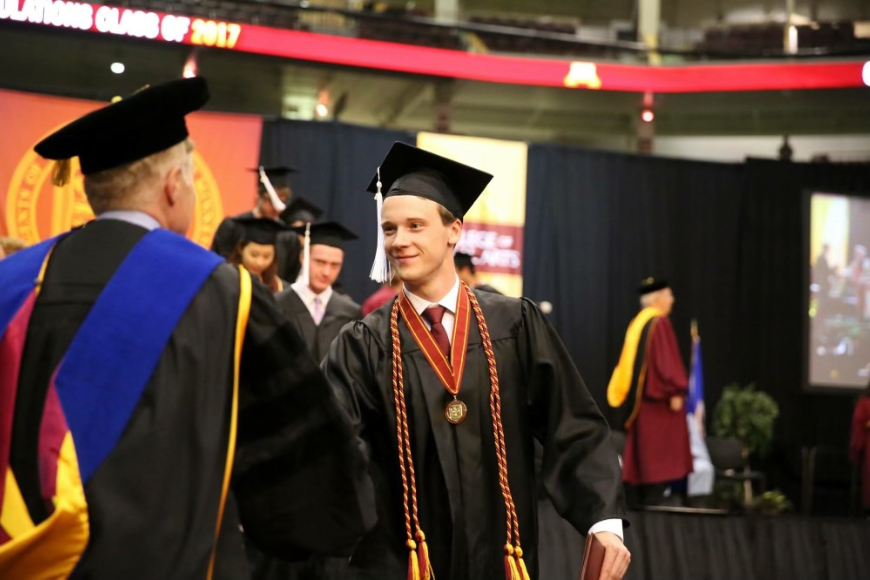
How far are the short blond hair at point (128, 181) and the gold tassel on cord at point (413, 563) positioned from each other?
4.11 feet

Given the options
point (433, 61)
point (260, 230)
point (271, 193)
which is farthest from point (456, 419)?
point (433, 61)

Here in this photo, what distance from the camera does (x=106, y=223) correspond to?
6.16ft

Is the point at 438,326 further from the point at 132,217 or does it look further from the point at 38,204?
the point at 38,204

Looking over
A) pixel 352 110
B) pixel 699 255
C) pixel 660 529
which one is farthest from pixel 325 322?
pixel 352 110

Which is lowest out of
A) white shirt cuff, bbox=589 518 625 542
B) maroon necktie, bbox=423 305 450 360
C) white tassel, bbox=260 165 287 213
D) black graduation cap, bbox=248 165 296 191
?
white shirt cuff, bbox=589 518 625 542

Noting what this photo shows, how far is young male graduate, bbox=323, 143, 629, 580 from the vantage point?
110 inches

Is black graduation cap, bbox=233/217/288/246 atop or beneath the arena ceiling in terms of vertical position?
beneath

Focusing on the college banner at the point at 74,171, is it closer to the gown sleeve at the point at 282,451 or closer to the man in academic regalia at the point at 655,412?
the man in academic regalia at the point at 655,412

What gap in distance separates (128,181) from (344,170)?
942 cm

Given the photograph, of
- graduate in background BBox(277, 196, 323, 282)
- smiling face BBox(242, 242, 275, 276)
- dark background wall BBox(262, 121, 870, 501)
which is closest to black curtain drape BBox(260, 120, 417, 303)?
dark background wall BBox(262, 121, 870, 501)

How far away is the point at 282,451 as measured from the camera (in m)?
1.91

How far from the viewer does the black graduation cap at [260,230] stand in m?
6.12

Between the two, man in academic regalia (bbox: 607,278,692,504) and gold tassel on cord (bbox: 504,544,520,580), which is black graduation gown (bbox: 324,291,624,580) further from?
man in academic regalia (bbox: 607,278,692,504)

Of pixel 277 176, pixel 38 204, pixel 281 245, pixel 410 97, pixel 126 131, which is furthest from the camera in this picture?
pixel 410 97
